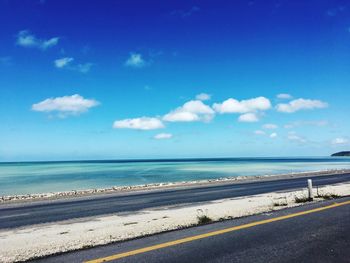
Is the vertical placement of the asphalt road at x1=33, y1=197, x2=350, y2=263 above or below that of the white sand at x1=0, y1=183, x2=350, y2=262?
above

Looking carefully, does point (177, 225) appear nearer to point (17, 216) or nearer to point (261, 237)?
point (261, 237)

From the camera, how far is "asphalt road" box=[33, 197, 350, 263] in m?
5.66

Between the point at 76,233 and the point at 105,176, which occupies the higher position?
the point at 76,233

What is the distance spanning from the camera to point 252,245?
21.2 ft

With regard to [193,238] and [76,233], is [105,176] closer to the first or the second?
[76,233]

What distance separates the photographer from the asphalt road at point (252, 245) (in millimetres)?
5664

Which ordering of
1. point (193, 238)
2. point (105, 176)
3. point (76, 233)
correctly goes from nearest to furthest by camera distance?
point (193, 238), point (76, 233), point (105, 176)

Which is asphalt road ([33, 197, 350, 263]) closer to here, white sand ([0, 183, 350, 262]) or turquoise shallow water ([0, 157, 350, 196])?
white sand ([0, 183, 350, 262])

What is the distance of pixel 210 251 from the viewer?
20.0 ft

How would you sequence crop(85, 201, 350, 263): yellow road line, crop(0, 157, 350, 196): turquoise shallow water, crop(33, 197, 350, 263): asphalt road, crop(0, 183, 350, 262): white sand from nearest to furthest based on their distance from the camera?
1. crop(33, 197, 350, 263): asphalt road
2. crop(85, 201, 350, 263): yellow road line
3. crop(0, 183, 350, 262): white sand
4. crop(0, 157, 350, 196): turquoise shallow water

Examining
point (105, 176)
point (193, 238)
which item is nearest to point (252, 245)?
point (193, 238)

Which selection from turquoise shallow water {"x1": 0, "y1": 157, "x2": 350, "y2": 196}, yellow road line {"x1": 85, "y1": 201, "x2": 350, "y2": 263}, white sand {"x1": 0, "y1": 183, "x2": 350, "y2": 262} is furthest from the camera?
turquoise shallow water {"x1": 0, "y1": 157, "x2": 350, "y2": 196}

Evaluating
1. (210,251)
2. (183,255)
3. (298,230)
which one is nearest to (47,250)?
(183,255)

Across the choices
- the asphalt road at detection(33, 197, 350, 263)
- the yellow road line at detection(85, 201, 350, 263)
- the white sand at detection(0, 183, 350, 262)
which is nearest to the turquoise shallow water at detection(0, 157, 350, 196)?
the white sand at detection(0, 183, 350, 262)
